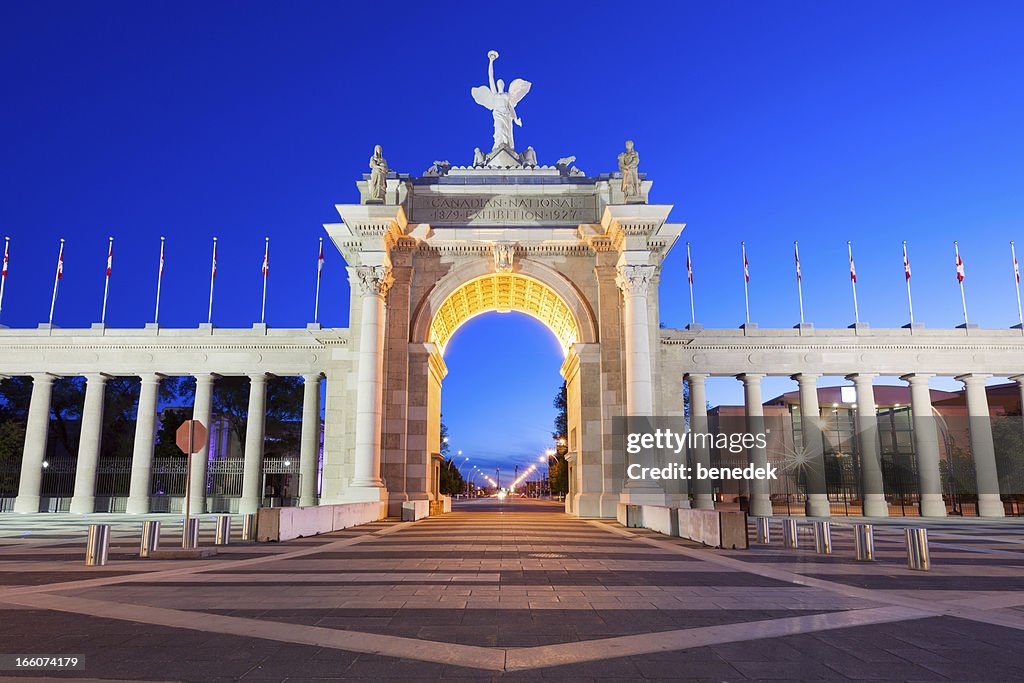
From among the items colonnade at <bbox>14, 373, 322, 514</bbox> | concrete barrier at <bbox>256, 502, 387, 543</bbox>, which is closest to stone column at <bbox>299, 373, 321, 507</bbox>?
colonnade at <bbox>14, 373, 322, 514</bbox>

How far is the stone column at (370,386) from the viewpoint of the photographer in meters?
36.7

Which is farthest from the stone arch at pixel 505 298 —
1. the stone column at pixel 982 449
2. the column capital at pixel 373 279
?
the stone column at pixel 982 449

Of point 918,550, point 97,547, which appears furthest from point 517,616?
point 97,547

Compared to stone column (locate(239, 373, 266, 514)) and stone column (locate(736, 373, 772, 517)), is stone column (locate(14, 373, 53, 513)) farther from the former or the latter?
stone column (locate(736, 373, 772, 517))

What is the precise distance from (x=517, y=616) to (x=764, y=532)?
1678 centimetres

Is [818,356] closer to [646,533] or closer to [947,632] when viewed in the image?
[646,533]

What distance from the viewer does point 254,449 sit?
46469mm

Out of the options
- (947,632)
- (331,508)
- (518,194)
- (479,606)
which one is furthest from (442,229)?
(947,632)

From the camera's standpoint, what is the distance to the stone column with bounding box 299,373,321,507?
45.7m

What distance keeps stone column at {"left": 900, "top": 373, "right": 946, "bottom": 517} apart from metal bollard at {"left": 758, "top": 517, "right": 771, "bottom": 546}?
85.3 feet

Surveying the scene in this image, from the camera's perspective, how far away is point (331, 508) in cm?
2875

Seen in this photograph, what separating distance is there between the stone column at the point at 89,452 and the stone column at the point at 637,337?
35174 mm


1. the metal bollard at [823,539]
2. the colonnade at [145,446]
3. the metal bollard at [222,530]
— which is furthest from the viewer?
the colonnade at [145,446]

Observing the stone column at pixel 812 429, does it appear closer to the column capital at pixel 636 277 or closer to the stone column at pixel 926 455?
the stone column at pixel 926 455
